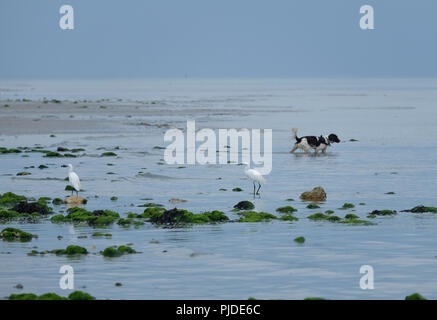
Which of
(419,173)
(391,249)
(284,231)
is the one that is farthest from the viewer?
(419,173)

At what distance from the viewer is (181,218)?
63.6 feet

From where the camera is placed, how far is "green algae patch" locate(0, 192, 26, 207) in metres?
21.6

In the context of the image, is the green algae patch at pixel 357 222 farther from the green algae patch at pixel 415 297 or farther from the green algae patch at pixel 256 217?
the green algae patch at pixel 415 297

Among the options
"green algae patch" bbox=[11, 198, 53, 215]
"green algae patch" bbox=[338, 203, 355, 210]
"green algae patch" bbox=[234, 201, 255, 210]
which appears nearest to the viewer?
"green algae patch" bbox=[11, 198, 53, 215]

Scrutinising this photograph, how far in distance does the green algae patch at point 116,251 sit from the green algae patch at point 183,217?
3.11 metres

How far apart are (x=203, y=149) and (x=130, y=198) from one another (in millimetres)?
14542

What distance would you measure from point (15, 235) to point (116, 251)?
2622 millimetres

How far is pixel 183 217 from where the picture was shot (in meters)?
19.4

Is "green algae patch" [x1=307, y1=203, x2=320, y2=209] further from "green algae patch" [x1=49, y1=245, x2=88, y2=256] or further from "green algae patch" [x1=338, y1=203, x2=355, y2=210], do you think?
"green algae patch" [x1=49, y1=245, x2=88, y2=256]

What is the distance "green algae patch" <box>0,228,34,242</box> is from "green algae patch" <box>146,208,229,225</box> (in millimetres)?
3077

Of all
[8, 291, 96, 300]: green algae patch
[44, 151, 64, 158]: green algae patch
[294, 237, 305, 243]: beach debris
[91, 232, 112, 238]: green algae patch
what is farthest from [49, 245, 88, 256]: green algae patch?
[44, 151, 64, 158]: green algae patch

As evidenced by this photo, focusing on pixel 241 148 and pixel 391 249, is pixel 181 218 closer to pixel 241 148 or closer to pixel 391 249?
pixel 391 249
